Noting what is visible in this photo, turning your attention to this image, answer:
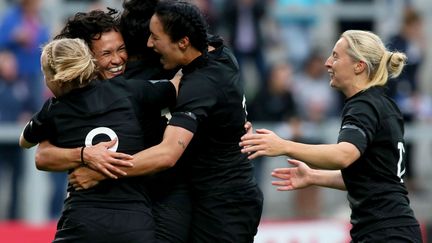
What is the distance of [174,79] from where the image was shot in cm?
665

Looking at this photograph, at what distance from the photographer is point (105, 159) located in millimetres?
6270

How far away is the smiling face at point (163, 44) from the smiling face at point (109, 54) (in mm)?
207

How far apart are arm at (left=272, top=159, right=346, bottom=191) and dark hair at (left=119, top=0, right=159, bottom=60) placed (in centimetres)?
98

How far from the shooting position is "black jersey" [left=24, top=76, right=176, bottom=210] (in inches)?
249

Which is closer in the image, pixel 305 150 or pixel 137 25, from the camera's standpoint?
pixel 305 150

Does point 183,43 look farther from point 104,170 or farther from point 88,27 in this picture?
point 104,170

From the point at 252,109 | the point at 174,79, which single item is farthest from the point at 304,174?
the point at 252,109

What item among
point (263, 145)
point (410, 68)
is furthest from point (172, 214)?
point (410, 68)

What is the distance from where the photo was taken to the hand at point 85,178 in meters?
6.34

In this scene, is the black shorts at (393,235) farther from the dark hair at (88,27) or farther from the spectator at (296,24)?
the spectator at (296,24)

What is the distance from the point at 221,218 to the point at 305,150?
858mm

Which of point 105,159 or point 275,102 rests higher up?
point 275,102

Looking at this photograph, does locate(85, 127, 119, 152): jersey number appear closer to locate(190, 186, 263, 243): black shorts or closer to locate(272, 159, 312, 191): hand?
locate(190, 186, 263, 243): black shorts

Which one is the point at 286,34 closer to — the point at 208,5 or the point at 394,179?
the point at 208,5
